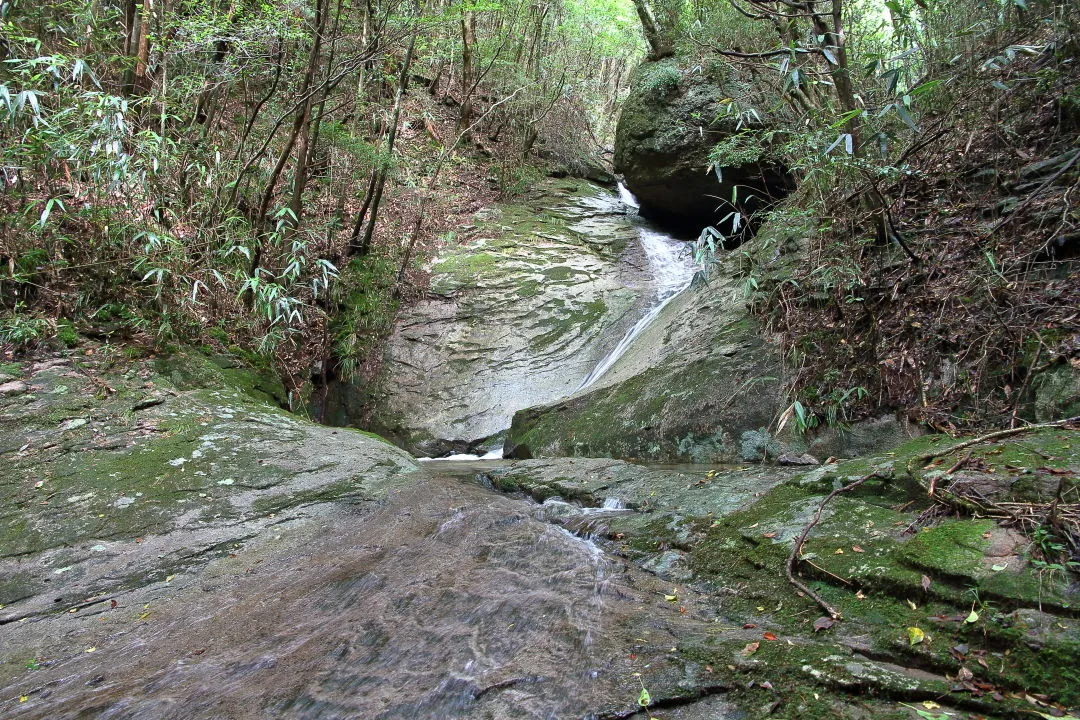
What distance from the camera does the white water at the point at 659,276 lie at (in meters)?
8.59

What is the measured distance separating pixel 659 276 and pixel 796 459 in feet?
21.6

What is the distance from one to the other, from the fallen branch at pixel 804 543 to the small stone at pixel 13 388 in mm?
5415

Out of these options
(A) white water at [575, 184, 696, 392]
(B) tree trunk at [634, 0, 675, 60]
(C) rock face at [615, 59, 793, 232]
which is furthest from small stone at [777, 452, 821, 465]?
(B) tree trunk at [634, 0, 675, 60]

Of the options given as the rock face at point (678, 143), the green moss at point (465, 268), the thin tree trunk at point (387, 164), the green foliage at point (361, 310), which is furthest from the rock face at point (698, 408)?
the thin tree trunk at point (387, 164)

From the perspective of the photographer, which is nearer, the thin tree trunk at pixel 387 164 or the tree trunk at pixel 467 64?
the thin tree trunk at pixel 387 164

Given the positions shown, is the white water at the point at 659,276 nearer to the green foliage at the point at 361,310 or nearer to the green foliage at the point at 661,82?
the green foliage at the point at 661,82

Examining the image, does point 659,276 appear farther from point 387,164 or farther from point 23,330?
point 23,330

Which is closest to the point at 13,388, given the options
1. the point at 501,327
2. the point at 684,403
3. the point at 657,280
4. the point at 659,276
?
the point at 684,403

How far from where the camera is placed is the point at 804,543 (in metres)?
2.80

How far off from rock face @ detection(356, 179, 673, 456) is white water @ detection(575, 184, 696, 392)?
0.73ft

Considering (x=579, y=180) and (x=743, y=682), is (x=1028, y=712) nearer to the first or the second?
(x=743, y=682)

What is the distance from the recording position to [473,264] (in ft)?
34.2

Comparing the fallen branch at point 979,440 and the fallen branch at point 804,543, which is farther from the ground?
the fallen branch at point 979,440

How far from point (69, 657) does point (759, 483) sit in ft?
12.8
